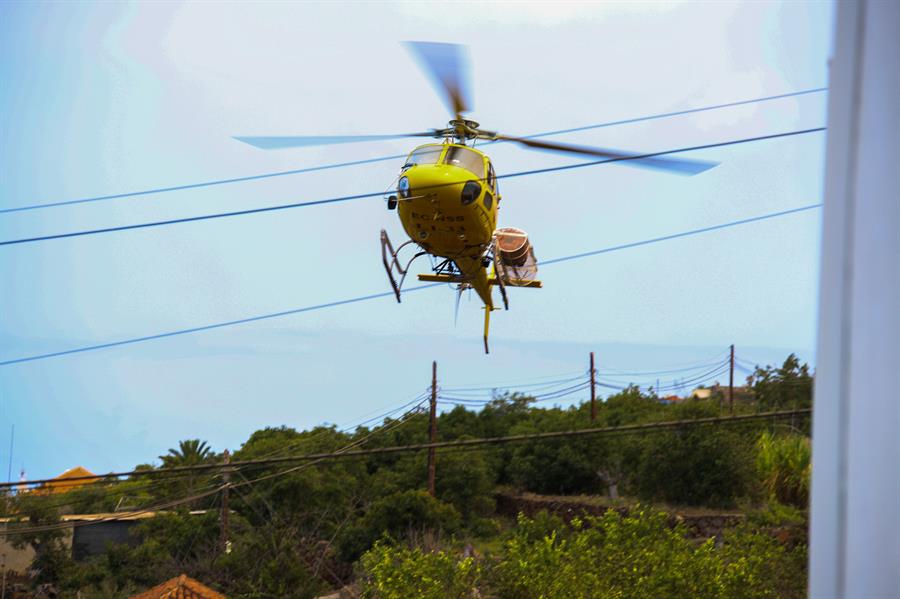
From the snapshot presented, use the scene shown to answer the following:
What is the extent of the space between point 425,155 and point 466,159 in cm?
54

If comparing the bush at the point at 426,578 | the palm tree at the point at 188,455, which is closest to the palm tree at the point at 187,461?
the palm tree at the point at 188,455

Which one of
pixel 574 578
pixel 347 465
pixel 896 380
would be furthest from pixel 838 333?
pixel 347 465

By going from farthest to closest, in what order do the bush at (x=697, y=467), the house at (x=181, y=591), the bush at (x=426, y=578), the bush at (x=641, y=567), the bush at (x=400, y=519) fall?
the bush at (x=697, y=467) < the bush at (x=400, y=519) < the house at (x=181, y=591) < the bush at (x=426, y=578) < the bush at (x=641, y=567)

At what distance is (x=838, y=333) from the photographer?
1.23 m

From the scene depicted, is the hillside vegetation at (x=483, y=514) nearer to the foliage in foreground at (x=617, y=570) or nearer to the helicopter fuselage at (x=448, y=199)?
the foliage in foreground at (x=617, y=570)

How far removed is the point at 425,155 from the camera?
11.5m

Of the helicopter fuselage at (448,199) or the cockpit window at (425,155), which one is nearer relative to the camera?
the helicopter fuselage at (448,199)

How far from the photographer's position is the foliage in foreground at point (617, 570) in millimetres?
16844

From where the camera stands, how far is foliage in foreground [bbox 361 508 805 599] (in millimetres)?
16844

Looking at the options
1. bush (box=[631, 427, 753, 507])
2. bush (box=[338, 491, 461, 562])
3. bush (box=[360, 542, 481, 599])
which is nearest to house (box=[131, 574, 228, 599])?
bush (box=[360, 542, 481, 599])

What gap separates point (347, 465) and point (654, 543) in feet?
58.1

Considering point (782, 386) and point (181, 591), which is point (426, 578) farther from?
point (782, 386)

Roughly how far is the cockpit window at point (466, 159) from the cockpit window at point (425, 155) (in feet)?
0.41

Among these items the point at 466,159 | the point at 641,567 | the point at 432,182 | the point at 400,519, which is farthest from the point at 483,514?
the point at 432,182
